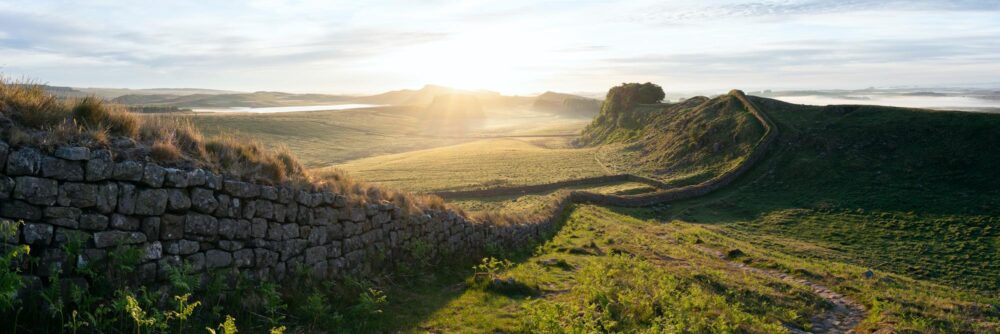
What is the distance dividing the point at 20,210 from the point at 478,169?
42.4 metres

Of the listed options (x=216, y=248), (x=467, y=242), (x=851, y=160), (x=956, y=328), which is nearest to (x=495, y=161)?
(x=851, y=160)

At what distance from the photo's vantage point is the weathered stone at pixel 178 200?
829 centimetres

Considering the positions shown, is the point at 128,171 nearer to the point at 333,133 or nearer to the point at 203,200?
the point at 203,200

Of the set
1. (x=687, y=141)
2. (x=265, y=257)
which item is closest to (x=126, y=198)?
(x=265, y=257)

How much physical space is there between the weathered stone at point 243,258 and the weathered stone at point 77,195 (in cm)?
218

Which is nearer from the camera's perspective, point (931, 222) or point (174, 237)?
point (174, 237)

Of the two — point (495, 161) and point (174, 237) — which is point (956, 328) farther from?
point (495, 161)

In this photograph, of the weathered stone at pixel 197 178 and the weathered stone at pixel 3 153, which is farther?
the weathered stone at pixel 197 178

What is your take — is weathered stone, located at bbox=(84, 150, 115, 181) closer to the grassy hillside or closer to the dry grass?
the dry grass

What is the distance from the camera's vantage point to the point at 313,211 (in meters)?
10.7

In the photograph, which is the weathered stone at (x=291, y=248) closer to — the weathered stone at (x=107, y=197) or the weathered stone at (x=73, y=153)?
the weathered stone at (x=107, y=197)

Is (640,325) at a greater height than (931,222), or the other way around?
(640,325)

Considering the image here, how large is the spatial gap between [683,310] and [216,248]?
831cm

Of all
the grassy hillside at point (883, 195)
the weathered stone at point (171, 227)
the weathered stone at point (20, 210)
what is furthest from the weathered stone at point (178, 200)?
the grassy hillside at point (883, 195)
